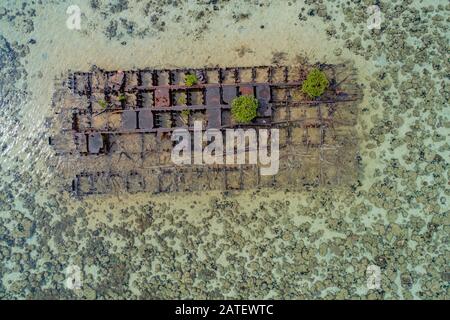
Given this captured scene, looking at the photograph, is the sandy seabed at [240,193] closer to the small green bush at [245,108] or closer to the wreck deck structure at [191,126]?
the wreck deck structure at [191,126]

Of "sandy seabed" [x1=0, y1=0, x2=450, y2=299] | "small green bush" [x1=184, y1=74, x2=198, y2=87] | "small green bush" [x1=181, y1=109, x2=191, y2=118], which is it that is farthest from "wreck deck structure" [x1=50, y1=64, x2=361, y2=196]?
"sandy seabed" [x1=0, y1=0, x2=450, y2=299]

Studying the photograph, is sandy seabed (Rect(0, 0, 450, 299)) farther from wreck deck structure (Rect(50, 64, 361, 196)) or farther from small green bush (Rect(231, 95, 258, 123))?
small green bush (Rect(231, 95, 258, 123))

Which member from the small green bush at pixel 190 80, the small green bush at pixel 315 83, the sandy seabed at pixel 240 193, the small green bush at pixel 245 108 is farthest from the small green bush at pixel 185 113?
the small green bush at pixel 315 83

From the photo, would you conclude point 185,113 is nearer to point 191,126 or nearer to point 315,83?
point 191,126

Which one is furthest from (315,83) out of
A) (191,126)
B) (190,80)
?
(191,126)

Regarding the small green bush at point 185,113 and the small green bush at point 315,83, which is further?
the small green bush at point 185,113
